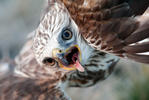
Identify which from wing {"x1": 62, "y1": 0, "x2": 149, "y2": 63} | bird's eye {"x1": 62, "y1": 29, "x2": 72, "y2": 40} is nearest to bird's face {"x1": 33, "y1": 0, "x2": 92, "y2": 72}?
bird's eye {"x1": 62, "y1": 29, "x2": 72, "y2": 40}

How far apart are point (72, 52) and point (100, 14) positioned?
39cm

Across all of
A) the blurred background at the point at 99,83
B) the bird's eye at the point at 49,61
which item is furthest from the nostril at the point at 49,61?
the blurred background at the point at 99,83

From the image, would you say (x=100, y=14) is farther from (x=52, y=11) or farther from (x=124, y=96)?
(x=124, y=96)

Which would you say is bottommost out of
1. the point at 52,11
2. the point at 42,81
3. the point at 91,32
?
the point at 42,81

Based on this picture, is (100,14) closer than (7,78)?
Yes

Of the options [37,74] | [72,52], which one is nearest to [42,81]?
[37,74]

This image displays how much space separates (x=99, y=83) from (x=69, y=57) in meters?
1.80

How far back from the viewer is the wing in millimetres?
2135

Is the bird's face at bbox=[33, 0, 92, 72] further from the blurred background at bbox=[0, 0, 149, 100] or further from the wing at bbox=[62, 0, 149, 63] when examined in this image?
the blurred background at bbox=[0, 0, 149, 100]

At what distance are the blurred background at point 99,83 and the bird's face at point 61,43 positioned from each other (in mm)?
1760

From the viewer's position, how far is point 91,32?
2.25m

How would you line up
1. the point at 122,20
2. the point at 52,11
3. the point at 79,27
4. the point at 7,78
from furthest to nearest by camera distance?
the point at 7,78 < the point at 52,11 < the point at 79,27 < the point at 122,20

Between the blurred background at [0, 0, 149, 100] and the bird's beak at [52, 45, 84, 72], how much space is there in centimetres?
177

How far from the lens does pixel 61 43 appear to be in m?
2.35
